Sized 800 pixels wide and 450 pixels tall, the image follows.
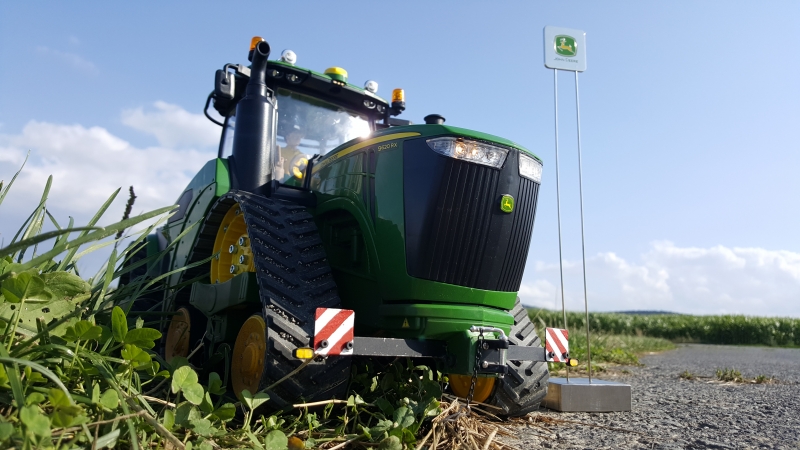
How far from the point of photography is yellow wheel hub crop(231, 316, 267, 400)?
300 cm

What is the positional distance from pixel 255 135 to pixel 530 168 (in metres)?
2.15

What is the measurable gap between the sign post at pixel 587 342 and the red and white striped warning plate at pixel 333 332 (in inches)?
89.8

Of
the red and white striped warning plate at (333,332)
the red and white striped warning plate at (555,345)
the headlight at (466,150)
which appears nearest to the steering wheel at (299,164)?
the headlight at (466,150)

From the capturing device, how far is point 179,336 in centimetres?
434

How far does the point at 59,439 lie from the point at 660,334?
1119 inches

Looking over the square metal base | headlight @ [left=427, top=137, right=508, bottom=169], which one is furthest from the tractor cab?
the square metal base

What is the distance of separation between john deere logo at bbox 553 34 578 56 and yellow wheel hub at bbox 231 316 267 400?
427 cm

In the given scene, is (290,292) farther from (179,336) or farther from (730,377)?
(730,377)

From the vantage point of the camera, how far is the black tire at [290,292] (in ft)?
9.19

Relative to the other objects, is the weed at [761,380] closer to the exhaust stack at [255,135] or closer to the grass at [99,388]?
the grass at [99,388]

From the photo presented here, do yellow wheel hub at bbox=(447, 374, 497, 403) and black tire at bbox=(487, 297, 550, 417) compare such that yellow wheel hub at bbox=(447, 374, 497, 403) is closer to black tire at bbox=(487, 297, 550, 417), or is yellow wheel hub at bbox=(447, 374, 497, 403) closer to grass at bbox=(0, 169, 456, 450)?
black tire at bbox=(487, 297, 550, 417)

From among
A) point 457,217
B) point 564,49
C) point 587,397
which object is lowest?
point 587,397

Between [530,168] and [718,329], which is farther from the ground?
[530,168]

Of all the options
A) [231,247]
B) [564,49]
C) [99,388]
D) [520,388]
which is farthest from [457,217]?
[564,49]
